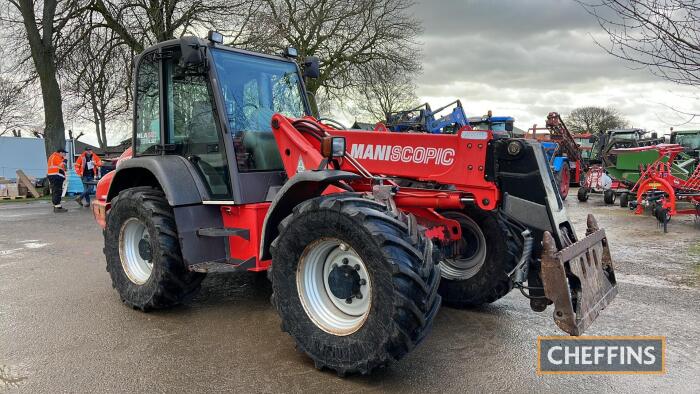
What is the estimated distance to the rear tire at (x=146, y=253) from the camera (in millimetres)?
4574

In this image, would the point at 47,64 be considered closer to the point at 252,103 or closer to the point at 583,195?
the point at 252,103

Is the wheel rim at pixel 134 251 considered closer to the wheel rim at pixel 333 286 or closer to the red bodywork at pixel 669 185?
the wheel rim at pixel 333 286

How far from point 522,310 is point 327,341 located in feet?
7.54

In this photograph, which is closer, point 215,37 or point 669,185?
point 215,37

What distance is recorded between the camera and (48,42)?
17.2 metres

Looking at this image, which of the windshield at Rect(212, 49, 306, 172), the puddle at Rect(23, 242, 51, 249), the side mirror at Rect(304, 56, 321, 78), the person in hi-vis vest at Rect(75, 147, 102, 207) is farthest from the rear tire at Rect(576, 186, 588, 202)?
the person in hi-vis vest at Rect(75, 147, 102, 207)

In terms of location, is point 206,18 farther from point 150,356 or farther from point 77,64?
point 150,356

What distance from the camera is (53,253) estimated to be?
795 centimetres

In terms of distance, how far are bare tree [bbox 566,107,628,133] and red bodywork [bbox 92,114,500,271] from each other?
182 ft

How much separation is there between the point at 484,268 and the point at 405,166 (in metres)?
1.28

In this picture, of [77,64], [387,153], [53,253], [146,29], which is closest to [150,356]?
[387,153]

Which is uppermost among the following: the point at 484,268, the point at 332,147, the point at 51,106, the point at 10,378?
the point at 51,106

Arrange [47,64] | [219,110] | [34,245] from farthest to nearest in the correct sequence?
[47,64] → [34,245] → [219,110]

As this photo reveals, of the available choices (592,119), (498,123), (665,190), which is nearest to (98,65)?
(498,123)
